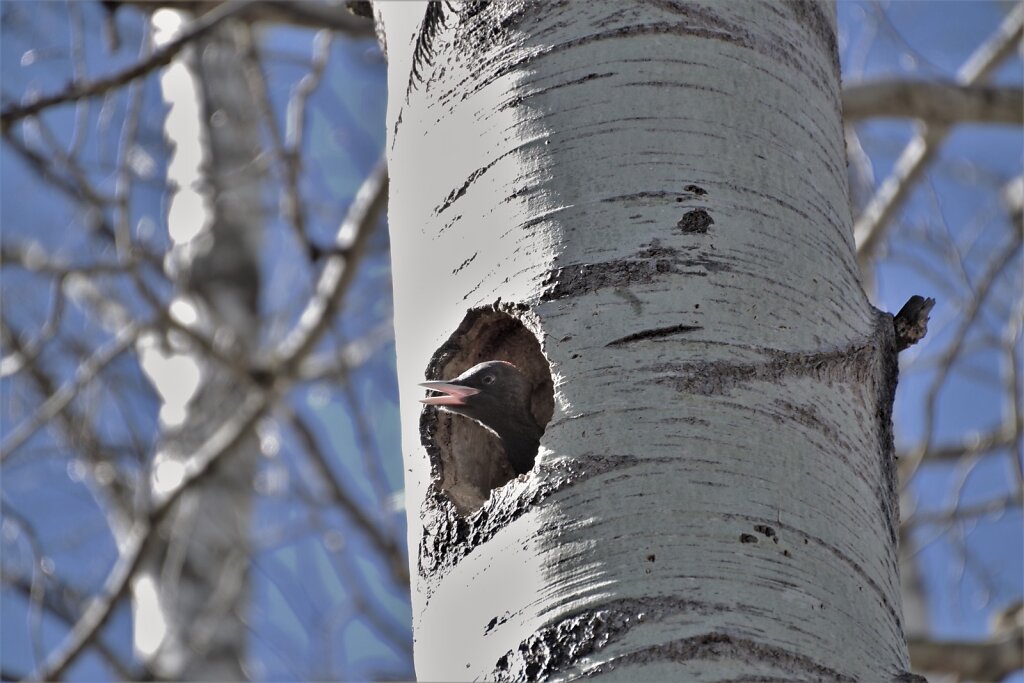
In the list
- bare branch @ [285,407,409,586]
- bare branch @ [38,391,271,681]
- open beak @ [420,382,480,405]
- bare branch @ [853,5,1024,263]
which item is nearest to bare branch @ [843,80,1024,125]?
bare branch @ [853,5,1024,263]

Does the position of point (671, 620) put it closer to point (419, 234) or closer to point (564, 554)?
point (564, 554)

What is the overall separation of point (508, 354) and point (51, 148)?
2.48m

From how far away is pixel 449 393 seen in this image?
1.77m

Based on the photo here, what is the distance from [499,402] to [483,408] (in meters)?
0.13

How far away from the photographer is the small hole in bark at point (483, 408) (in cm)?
150

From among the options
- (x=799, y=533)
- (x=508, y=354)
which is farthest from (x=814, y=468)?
(x=508, y=354)

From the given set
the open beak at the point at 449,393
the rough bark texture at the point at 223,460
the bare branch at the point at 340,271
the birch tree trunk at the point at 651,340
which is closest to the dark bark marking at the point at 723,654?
the birch tree trunk at the point at 651,340

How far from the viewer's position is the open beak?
1581 mm

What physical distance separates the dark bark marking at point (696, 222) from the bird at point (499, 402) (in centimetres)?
41

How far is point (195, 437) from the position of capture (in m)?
5.47

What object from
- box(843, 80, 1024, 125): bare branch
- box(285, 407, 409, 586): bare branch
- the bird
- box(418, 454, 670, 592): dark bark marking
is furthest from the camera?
box(285, 407, 409, 586): bare branch

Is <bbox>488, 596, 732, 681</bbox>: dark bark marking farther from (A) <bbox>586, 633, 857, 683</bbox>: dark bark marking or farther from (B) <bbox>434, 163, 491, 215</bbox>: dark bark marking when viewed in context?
(B) <bbox>434, 163, 491, 215</bbox>: dark bark marking

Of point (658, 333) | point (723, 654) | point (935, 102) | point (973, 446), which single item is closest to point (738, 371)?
point (658, 333)

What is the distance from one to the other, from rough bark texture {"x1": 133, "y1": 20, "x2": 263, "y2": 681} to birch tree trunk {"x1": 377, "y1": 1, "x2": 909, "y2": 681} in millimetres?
3022
